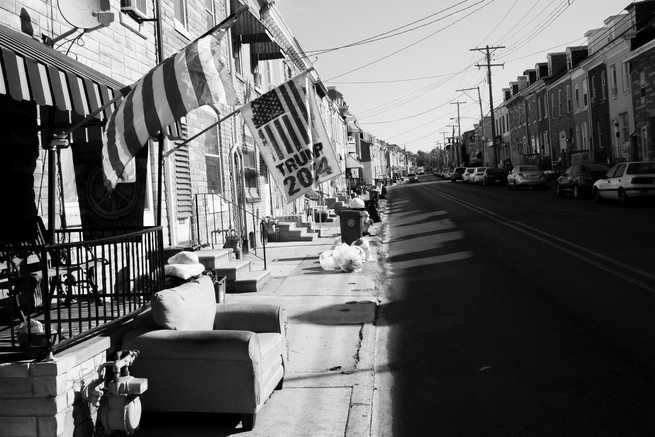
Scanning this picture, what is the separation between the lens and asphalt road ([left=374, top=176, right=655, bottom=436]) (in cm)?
509

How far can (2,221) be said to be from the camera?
20.7ft

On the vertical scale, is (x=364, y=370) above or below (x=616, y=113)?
below

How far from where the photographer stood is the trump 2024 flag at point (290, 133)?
30.3ft

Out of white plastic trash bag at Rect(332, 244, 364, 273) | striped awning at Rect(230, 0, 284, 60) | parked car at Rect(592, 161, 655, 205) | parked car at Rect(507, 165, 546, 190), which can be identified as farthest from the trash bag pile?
Answer: parked car at Rect(507, 165, 546, 190)

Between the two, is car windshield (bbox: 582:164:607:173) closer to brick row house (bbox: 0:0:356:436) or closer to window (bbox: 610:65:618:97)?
window (bbox: 610:65:618:97)

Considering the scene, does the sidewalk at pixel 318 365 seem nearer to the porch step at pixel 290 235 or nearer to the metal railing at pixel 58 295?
the metal railing at pixel 58 295

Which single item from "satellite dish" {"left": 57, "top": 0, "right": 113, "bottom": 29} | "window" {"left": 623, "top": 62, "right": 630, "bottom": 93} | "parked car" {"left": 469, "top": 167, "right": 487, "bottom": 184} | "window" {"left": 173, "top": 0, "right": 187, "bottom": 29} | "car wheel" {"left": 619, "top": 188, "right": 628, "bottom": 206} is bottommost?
"car wheel" {"left": 619, "top": 188, "right": 628, "bottom": 206}

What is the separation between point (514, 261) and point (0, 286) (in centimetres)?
962

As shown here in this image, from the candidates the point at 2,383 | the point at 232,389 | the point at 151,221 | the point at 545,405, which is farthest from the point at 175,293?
→ the point at 151,221

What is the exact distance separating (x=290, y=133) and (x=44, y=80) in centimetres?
483

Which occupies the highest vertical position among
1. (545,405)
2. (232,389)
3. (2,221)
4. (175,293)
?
(2,221)

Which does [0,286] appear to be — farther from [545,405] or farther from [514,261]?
[514,261]

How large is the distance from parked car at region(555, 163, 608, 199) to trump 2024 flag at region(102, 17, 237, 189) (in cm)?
2661

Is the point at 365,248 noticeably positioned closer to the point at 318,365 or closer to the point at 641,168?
the point at 318,365
